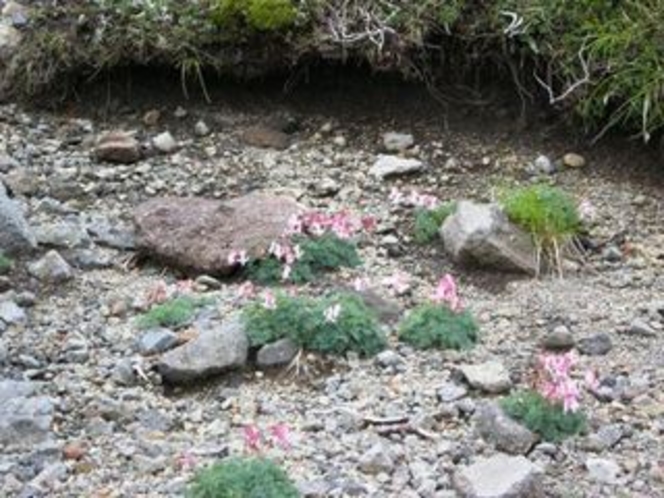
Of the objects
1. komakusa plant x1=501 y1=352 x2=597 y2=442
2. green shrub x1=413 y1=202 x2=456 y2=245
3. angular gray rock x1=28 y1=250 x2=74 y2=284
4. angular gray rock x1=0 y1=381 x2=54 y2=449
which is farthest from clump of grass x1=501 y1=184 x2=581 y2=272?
angular gray rock x1=0 y1=381 x2=54 y2=449

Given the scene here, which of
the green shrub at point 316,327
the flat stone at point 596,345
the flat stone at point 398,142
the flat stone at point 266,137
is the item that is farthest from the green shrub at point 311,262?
the flat stone at point 266,137

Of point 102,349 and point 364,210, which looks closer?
point 102,349

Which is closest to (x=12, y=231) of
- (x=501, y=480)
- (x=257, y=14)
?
(x=257, y=14)

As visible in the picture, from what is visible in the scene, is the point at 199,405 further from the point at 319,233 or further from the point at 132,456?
the point at 319,233

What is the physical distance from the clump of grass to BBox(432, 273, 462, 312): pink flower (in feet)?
2.61

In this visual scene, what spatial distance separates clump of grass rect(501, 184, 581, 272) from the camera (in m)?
5.93

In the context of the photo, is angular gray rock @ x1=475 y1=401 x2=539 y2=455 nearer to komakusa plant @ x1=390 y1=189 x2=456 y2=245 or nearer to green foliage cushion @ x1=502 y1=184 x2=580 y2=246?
green foliage cushion @ x1=502 y1=184 x2=580 y2=246

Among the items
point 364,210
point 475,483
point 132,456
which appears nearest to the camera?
point 475,483

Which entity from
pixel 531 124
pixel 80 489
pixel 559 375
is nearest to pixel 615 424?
pixel 559 375

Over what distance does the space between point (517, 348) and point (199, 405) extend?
1270 mm

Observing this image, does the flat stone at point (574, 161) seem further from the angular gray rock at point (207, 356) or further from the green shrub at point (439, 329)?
the angular gray rock at point (207, 356)

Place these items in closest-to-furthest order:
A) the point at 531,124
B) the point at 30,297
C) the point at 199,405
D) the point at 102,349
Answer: the point at 199,405
the point at 102,349
the point at 30,297
the point at 531,124

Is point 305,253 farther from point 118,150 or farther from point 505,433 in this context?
point 118,150

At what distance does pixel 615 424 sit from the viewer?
15.2 feet
